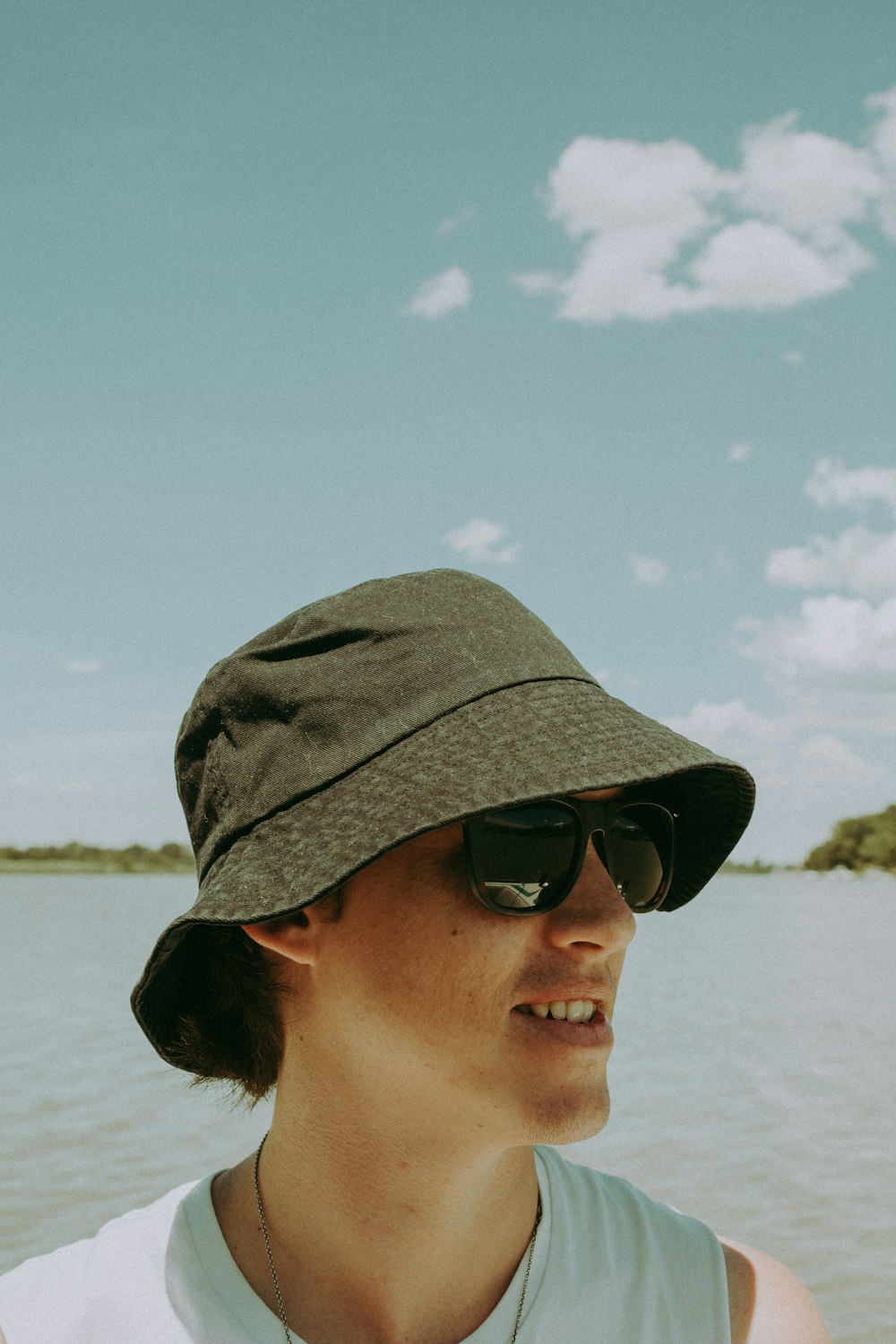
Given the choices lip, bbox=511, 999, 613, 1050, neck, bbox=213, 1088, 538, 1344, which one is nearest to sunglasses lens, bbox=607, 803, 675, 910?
lip, bbox=511, 999, 613, 1050

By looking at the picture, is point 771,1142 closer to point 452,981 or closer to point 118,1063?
point 118,1063

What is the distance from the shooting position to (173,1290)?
1643 millimetres

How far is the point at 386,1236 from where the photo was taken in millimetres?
1697

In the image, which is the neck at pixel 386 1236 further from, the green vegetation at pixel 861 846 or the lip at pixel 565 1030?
the green vegetation at pixel 861 846

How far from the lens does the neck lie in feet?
5.45

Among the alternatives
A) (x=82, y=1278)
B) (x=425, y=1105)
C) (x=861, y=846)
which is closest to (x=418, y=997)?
(x=425, y=1105)

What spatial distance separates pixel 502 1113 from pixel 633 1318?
0.41 metres

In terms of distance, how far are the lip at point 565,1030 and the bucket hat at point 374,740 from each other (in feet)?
1.13

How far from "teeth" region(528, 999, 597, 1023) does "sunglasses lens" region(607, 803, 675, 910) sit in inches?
8.6

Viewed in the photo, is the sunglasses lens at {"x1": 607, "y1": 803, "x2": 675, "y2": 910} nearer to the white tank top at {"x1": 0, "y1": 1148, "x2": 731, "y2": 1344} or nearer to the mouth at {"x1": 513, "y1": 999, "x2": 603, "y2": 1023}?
the mouth at {"x1": 513, "y1": 999, "x2": 603, "y2": 1023}

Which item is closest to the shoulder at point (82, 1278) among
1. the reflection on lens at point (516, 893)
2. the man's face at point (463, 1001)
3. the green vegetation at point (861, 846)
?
the man's face at point (463, 1001)

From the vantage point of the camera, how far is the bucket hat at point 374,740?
149cm

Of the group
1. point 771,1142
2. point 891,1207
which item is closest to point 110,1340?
point 891,1207

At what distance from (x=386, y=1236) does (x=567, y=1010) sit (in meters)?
0.44
